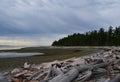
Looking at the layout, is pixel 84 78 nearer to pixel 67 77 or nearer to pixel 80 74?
pixel 80 74

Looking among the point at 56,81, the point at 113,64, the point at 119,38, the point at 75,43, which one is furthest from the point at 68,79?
the point at 75,43

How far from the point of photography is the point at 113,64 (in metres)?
15.4

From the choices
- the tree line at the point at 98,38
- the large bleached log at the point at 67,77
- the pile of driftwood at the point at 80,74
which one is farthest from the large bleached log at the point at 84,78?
the tree line at the point at 98,38

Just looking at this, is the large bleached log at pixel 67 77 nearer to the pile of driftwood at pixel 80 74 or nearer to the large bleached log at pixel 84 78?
the pile of driftwood at pixel 80 74

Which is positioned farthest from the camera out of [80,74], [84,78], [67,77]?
[80,74]

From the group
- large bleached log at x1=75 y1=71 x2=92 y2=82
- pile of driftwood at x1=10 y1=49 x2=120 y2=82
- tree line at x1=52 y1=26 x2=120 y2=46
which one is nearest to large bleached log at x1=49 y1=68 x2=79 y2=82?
pile of driftwood at x1=10 y1=49 x2=120 y2=82

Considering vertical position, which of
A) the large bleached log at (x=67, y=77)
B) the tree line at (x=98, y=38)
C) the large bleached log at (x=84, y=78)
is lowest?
the large bleached log at (x=84, y=78)

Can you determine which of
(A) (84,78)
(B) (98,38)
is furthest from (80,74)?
(B) (98,38)

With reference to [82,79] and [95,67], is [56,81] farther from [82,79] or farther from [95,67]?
[95,67]

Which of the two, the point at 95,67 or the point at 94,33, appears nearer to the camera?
the point at 95,67

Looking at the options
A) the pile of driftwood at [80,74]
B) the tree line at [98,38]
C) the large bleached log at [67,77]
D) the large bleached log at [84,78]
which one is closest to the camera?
the large bleached log at [67,77]

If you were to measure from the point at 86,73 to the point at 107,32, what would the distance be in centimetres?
9897

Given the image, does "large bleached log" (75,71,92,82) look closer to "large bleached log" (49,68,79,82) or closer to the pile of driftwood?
the pile of driftwood

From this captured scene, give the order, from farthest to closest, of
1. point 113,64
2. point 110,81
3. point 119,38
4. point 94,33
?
1. point 94,33
2. point 119,38
3. point 113,64
4. point 110,81
